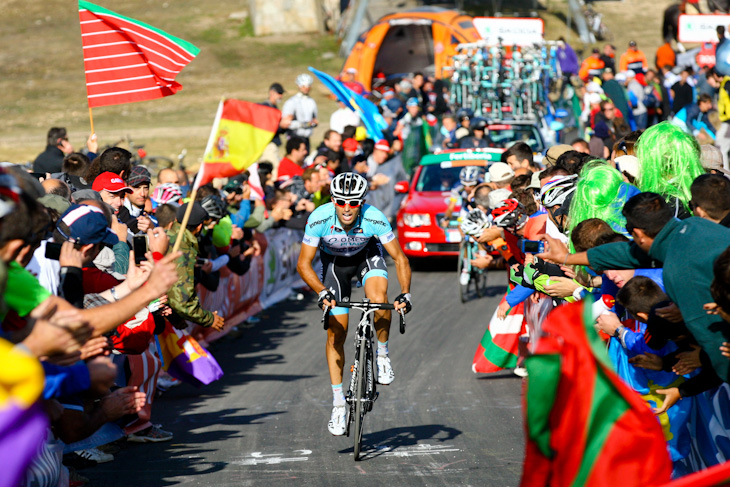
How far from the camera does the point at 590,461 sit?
409 cm

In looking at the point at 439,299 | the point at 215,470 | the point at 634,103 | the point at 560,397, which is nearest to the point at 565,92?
the point at 634,103

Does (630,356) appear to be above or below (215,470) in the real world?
above

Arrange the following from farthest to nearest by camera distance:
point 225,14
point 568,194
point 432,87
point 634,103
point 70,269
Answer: point 225,14
point 432,87
point 634,103
point 568,194
point 70,269

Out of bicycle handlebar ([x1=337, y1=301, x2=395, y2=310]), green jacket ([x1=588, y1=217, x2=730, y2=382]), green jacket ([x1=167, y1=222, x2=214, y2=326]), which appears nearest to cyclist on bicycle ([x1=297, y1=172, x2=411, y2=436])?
bicycle handlebar ([x1=337, y1=301, x2=395, y2=310])

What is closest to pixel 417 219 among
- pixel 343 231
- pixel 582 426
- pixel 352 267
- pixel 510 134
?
pixel 510 134

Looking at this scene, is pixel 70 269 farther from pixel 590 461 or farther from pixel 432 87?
pixel 432 87

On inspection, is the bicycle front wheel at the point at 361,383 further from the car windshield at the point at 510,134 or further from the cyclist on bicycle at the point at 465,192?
the car windshield at the point at 510,134

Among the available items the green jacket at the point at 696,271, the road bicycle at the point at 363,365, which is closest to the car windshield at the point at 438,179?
the road bicycle at the point at 363,365

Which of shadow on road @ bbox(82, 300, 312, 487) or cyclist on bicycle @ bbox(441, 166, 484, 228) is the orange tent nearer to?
cyclist on bicycle @ bbox(441, 166, 484, 228)

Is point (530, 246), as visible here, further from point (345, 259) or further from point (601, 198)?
point (345, 259)

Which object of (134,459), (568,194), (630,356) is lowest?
(134,459)

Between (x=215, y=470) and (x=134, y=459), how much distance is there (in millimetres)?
831

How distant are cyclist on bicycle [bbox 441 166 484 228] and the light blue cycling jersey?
16.1ft

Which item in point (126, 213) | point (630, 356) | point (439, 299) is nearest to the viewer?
point (630, 356)
